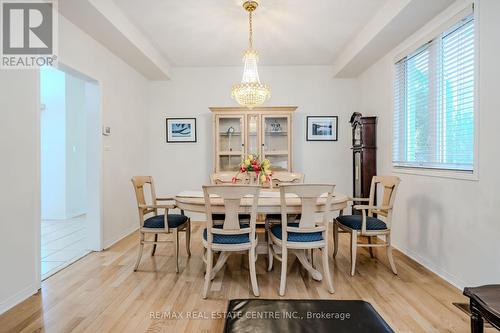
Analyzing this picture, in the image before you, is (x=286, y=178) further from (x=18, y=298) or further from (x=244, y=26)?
(x=18, y=298)

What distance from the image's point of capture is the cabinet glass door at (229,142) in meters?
4.59

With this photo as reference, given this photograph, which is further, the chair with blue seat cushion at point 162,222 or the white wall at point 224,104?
the white wall at point 224,104

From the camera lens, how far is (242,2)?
2846 mm

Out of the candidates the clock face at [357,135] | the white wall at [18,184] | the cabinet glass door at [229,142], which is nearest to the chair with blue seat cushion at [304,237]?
the white wall at [18,184]

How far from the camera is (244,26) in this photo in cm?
341

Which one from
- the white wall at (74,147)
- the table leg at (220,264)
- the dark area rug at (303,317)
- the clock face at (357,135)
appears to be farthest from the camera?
the white wall at (74,147)

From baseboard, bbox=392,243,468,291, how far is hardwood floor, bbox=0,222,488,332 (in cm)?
5

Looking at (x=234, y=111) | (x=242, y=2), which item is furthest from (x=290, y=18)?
(x=234, y=111)

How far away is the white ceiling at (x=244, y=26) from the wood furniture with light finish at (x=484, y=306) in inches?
105

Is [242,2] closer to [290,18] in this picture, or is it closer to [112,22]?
[290,18]

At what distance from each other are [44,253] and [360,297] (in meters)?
3.36

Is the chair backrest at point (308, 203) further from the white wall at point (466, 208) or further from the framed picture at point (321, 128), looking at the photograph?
the framed picture at point (321, 128)

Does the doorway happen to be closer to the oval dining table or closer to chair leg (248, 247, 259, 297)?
the oval dining table

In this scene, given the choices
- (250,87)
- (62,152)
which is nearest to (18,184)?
(250,87)
